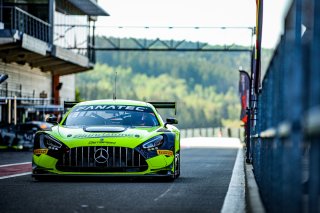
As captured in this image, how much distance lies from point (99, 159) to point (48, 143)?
0.90 metres

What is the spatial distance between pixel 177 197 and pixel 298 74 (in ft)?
24.6

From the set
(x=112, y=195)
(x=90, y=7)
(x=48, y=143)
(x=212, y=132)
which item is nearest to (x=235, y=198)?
(x=112, y=195)

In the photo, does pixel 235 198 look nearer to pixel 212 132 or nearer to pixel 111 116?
pixel 111 116

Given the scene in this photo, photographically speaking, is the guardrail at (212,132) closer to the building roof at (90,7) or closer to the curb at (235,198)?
the building roof at (90,7)

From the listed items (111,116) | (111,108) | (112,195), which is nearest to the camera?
(112,195)

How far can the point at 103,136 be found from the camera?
14984 millimetres

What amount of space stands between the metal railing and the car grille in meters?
34.9

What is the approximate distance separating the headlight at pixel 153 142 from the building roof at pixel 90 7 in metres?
50.1

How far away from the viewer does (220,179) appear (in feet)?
54.5

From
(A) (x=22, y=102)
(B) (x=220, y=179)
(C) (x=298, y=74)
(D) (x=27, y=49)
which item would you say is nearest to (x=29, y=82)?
(A) (x=22, y=102)

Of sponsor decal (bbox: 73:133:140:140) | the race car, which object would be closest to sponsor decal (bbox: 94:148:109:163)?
the race car

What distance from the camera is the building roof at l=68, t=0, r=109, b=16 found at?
2586 inches

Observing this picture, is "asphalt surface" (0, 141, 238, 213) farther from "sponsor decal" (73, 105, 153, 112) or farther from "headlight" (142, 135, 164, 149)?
"sponsor decal" (73, 105, 153, 112)

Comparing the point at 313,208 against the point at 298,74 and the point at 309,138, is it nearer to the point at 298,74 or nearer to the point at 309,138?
the point at 309,138
